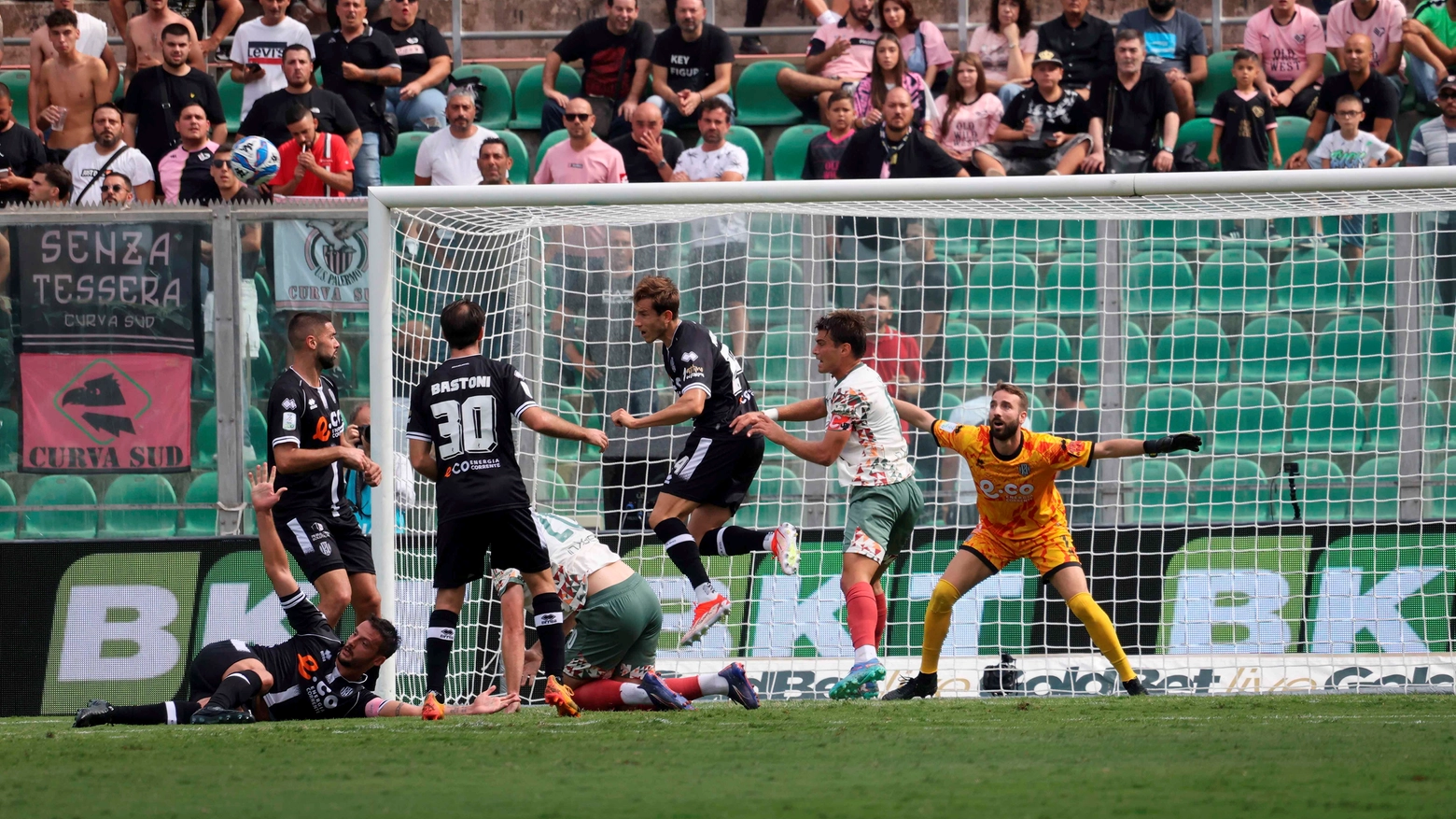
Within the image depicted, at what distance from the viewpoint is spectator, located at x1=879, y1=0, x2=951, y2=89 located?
13234mm

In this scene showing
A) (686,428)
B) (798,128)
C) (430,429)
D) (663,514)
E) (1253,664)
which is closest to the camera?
(430,429)

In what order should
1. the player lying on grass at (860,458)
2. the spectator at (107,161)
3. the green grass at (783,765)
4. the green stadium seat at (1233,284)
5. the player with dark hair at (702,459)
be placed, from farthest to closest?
1. the spectator at (107,161)
2. the green stadium seat at (1233,284)
3. the player with dark hair at (702,459)
4. the player lying on grass at (860,458)
5. the green grass at (783,765)

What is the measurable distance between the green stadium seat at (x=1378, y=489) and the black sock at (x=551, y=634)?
5.12 meters

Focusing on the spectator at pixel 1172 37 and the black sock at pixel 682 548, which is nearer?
the black sock at pixel 682 548

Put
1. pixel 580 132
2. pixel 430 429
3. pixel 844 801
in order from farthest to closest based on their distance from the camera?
pixel 580 132 → pixel 430 429 → pixel 844 801

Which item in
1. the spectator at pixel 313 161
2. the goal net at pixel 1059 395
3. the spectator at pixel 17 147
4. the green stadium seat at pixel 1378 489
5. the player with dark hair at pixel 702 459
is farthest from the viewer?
the spectator at pixel 17 147

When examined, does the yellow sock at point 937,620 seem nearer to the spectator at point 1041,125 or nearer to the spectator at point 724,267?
the spectator at point 724,267

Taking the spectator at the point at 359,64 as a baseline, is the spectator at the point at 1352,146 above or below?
below

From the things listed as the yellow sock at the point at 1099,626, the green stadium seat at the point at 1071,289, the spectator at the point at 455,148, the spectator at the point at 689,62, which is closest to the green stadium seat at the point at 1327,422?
the green stadium seat at the point at 1071,289

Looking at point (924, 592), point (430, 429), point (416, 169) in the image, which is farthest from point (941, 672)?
point (416, 169)

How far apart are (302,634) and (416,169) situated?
5.59 m

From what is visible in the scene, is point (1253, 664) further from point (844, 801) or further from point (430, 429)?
point (844, 801)

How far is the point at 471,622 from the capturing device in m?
9.85

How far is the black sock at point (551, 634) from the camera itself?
728cm
